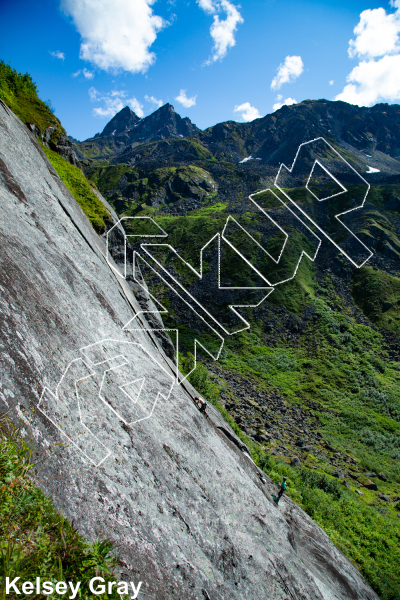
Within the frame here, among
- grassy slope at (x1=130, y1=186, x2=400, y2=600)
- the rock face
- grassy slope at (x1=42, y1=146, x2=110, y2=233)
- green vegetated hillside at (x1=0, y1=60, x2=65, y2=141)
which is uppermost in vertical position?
green vegetated hillside at (x1=0, y1=60, x2=65, y2=141)

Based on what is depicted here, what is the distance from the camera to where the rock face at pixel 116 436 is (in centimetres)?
479

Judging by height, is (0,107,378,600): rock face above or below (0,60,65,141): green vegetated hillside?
below


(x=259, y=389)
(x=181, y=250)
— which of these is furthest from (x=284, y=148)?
(x=259, y=389)

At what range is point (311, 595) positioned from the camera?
8.49 meters

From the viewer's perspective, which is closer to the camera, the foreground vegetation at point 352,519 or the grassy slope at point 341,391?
the foreground vegetation at point 352,519

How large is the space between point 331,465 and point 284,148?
209m

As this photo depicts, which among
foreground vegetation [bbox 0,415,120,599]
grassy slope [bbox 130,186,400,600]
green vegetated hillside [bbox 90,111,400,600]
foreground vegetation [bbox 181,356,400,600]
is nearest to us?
foreground vegetation [bbox 0,415,120,599]

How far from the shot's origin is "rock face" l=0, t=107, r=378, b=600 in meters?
4.79

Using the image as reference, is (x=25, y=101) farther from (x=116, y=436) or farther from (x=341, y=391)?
(x=341, y=391)
